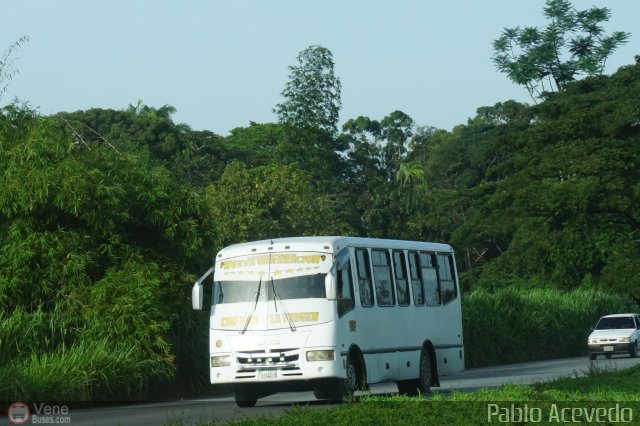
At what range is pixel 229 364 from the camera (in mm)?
21625

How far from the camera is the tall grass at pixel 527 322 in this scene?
42.1 metres

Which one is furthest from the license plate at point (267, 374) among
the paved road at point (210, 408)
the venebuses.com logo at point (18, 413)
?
the venebuses.com logo at point (18, 413)

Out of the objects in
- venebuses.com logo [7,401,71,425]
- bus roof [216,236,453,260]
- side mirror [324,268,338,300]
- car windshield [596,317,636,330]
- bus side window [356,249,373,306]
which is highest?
car windshield [596,317,636,330]

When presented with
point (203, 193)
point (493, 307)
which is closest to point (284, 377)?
point (493, 307)

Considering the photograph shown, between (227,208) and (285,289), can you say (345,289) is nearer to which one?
(285,289)

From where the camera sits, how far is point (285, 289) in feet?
72.0

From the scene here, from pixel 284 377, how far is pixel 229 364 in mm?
981

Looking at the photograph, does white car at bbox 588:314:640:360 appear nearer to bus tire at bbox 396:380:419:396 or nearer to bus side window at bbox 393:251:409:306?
bus tire at bbox 396:380:419:396

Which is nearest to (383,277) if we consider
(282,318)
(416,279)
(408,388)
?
(416,279)

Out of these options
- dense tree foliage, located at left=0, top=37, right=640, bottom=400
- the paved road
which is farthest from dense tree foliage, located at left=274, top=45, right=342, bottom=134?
the paved road

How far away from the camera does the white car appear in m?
42.4

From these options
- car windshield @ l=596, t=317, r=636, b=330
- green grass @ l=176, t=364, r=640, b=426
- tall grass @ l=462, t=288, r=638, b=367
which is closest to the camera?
green grass @ l=176, t=364, r=640, b=426

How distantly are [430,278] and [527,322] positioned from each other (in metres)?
20.6

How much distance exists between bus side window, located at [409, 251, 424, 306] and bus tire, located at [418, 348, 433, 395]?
97 centimetres
